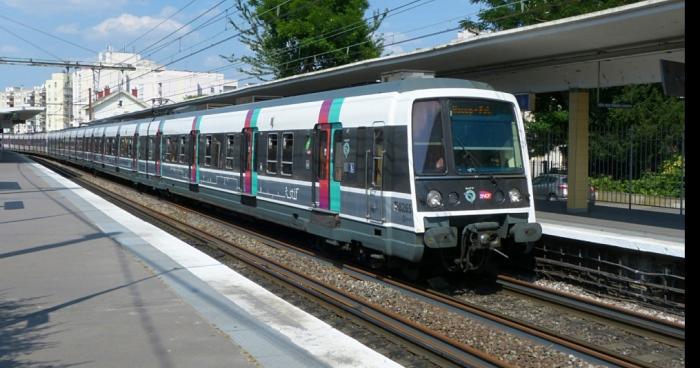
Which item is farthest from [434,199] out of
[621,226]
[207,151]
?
[207,151]

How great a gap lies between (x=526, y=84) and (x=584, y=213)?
12.0 feet

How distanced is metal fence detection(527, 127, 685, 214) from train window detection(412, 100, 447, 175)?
5.90 meters

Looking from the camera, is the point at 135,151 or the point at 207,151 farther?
the point at 135,151

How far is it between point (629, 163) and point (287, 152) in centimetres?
750

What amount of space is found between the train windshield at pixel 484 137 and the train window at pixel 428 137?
0.20 meters

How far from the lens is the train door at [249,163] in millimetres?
15891

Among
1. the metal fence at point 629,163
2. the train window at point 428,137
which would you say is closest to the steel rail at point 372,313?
the train window at point 428,137

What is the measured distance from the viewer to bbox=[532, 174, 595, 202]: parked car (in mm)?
19219

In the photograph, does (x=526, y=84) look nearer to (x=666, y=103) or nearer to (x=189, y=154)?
(x=189, y=154)

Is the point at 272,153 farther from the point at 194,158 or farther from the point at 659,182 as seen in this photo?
the point at 659,182

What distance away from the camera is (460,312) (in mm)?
9586

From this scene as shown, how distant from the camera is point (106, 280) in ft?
33.2

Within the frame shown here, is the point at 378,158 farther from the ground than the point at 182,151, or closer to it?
closer to it
